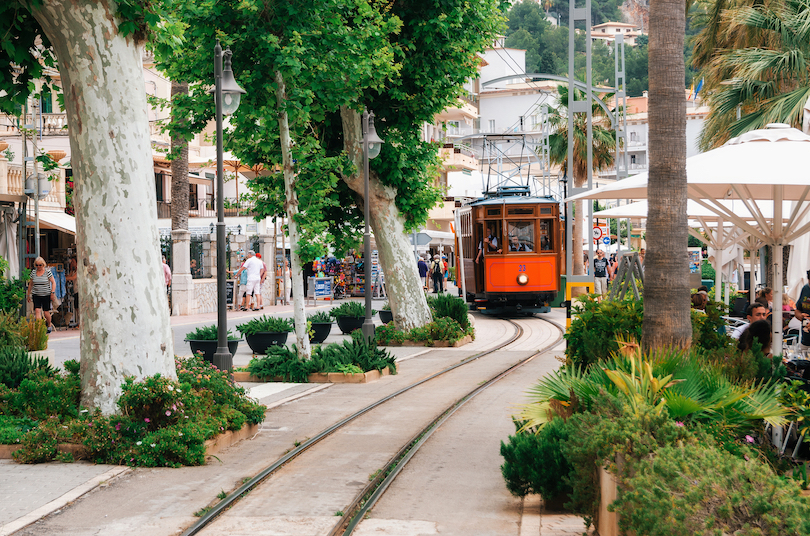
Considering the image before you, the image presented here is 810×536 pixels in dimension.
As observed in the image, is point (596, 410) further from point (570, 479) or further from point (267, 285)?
point (267, 285)

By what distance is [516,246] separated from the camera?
2758 centimetres

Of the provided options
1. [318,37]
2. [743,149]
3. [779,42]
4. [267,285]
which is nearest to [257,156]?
[318,37]

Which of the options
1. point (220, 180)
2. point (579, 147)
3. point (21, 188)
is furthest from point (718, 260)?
point (579, 147)

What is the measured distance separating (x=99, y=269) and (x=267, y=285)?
25.2 metres

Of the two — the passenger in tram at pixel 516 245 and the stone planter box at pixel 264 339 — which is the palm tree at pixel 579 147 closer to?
the passenger in tram at pixel 516 245

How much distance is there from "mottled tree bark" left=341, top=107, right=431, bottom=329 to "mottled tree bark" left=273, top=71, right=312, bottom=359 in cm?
428

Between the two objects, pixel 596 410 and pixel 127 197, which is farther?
pixel 127 197

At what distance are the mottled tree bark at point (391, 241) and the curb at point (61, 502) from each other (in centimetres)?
1200

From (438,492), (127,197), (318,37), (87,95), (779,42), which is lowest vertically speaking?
(438,492)

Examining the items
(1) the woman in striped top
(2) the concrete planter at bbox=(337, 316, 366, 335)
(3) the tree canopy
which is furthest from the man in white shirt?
(1) the woman in striped top

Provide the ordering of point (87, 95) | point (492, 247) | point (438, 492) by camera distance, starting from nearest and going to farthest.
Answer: point (438, 492)
point (87, 95)
point (492, 247)

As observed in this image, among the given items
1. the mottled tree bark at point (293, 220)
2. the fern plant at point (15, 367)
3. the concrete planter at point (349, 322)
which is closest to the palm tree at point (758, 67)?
the mottled tree bark at point (293, 220)

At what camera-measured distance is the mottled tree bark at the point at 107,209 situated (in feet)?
27.9

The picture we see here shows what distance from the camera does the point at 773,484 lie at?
13.2 feet
